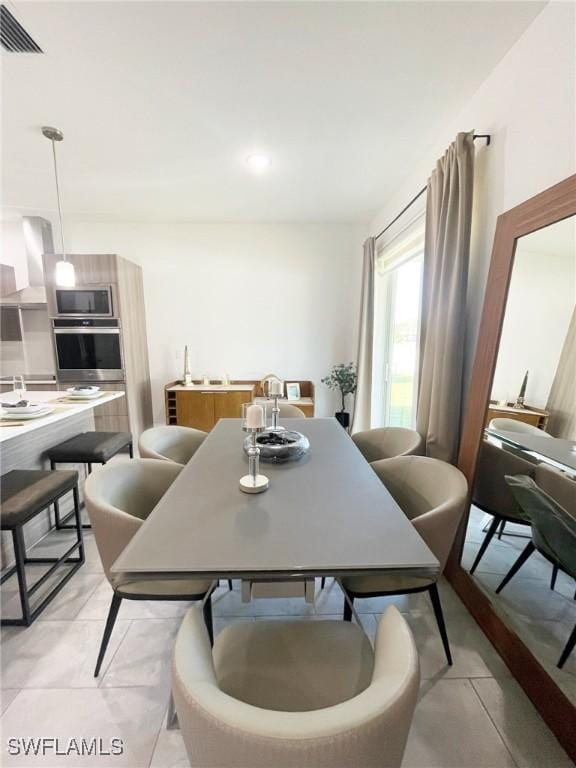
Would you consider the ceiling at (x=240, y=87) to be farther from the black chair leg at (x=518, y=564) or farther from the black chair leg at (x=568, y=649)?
the black chair leg at (x=568, y=649)

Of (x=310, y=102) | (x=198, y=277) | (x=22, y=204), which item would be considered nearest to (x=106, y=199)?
(x=22, y=204)

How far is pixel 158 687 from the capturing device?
1.31m

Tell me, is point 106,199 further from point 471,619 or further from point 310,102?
point 471,619

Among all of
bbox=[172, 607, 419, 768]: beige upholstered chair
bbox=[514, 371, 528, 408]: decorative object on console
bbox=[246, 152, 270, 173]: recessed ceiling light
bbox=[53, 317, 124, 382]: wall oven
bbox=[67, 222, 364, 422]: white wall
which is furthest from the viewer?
bbox=[67, 222, 364, 422]: white wall

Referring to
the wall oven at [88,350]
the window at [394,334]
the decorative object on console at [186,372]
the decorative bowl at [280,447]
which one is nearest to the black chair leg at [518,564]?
the decorative bowl at [280,447]

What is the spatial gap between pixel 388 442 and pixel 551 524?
3.21 feet

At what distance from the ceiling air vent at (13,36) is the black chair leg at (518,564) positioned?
125 inches

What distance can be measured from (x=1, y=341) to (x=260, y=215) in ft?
11.0

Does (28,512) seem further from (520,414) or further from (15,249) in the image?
(15,249)

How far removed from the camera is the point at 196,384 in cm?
413

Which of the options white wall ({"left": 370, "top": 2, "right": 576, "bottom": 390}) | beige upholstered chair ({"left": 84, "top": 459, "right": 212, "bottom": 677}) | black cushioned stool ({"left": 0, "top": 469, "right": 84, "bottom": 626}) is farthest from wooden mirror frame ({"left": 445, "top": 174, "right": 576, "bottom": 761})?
black cushioned stool ({"left": 0, "top": 469, "right": 84, "bottom": 626})

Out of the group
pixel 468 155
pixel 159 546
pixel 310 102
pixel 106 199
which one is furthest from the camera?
pixel 106 199

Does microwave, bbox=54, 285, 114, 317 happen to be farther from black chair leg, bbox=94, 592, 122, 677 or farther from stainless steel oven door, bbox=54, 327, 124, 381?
black chair leg, bbox=94, 592, 122, 677

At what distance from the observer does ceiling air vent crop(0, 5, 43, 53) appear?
4.50 ft
